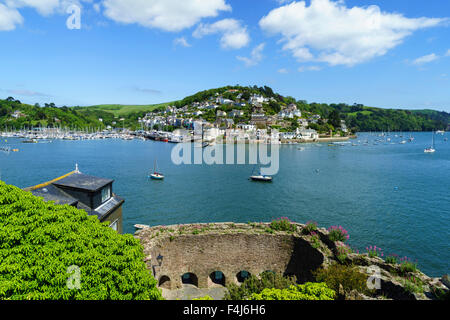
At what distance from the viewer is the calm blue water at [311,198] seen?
116ft

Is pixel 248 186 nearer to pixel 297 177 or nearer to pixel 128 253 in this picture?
pixel 297 177

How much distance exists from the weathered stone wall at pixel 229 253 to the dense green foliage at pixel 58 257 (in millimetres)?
8332

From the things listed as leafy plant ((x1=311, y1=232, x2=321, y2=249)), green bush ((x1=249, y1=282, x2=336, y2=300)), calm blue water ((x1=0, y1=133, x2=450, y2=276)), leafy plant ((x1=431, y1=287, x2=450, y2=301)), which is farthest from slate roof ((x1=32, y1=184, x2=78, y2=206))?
leafy plant ((x1=431, y1=287, x2=450, y2=301))

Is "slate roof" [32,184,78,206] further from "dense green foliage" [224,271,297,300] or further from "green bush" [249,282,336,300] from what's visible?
"green bush" [249,282,336,300]

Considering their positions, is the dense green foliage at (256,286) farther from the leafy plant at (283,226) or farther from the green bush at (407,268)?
the green bush at (407,268)

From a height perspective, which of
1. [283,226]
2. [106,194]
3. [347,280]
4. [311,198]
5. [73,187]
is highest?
[73,187]

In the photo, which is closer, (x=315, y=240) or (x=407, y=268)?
(x=407, y=268)

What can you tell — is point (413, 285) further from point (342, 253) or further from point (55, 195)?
point (55, 195)

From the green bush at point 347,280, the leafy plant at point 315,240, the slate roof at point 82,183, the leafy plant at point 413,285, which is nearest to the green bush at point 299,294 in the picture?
the green bush at point 347,280

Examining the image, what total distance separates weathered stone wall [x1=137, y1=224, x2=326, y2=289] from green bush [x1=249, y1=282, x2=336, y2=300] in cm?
841

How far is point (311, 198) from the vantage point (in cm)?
5175

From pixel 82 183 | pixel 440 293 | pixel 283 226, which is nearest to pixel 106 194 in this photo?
pixel 82 183

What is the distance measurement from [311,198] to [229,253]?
113 ft

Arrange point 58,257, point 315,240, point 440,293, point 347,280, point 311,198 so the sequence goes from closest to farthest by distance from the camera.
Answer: point 58,257, point 440,293, point 347,280, point 315,240, point 311,198
